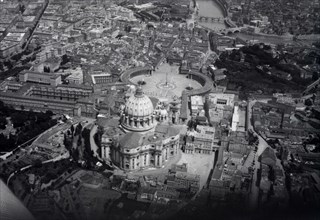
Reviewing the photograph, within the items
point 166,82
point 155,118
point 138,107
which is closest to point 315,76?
point 166,82

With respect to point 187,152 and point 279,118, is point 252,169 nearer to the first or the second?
point 187,152

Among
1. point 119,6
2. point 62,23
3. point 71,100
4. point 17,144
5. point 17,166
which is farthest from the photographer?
point 119,6

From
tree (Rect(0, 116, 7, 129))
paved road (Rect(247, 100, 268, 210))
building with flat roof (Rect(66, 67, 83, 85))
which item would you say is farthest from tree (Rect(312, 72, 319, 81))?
tree (Rect(0, 116, 7, 129))

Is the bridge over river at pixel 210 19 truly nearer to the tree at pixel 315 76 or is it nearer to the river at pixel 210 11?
the river at pixel 210 11

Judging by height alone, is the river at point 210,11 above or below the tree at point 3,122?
above

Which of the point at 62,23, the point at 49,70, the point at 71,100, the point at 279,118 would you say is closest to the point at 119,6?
the point at 62,23

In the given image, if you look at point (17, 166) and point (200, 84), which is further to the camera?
point (200, 84)

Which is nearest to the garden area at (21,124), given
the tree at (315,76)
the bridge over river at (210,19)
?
the tree at (315,76)
